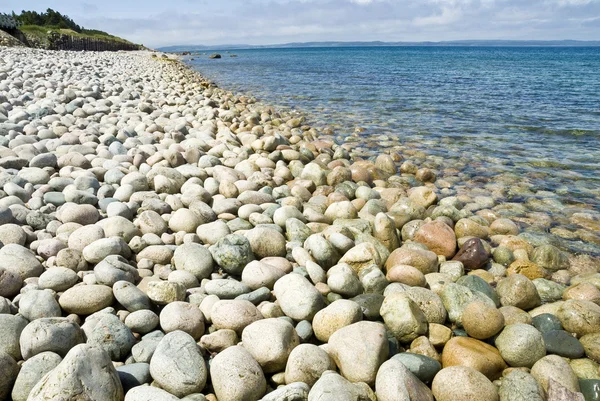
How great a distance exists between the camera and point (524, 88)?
19.7 metres

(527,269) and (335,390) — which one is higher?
(335,390)

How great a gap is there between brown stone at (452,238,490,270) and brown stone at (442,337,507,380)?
1.31 meters

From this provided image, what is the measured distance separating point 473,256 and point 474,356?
158 centimetres

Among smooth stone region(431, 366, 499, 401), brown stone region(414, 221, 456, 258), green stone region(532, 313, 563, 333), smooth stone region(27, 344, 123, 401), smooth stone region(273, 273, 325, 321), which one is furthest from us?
brown stone region(414, 221, 456, 258)

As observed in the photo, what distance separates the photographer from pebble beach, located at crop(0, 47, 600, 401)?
2.36 metres

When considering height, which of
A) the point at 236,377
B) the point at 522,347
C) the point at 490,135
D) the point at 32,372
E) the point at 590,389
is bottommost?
the point at 590,389

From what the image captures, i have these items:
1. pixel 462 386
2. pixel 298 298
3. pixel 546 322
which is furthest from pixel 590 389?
pixel 298 298

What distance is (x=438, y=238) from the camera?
4277mm

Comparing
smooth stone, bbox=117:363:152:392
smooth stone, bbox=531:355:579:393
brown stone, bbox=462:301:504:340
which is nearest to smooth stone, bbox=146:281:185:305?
smooth stone, bbox=117:363:152:392

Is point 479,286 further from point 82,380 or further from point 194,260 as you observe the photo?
point 82,380

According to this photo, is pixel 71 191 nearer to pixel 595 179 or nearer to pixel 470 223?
pixel 470 223

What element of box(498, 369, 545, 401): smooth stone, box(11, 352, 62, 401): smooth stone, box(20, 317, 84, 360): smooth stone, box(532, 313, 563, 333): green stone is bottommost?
box(532, 313, 563, 333): green stone

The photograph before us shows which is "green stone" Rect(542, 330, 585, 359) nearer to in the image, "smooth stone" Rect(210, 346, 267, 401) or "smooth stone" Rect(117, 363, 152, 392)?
"smooth stone" Rect(210, 346, 267, 401)

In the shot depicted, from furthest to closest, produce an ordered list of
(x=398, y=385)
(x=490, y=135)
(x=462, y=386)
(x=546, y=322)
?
(x=490, y=135) < (x=546, y=322) < (x=462, y=386) < (x=398, y=385)
